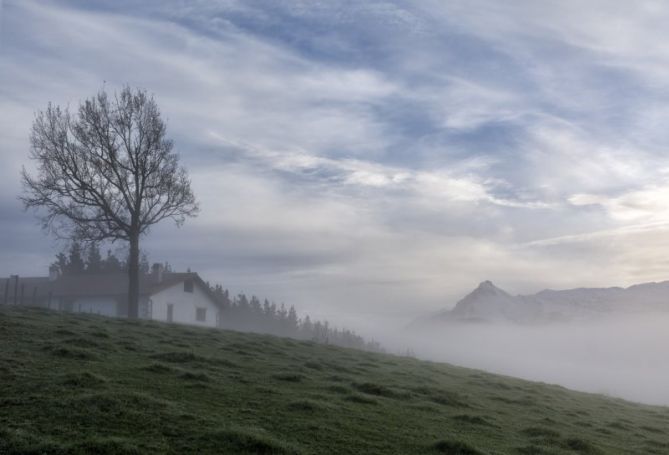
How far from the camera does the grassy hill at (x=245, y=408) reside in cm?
1220

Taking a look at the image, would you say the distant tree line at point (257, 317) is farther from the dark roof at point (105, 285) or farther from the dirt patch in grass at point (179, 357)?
the dirt patch in grass at point (179, 357)

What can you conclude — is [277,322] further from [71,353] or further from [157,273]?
[71,353]

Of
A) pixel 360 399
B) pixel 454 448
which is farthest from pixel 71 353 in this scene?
pixel 454 448

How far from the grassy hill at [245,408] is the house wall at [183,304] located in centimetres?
4576

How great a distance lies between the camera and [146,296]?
238 feet

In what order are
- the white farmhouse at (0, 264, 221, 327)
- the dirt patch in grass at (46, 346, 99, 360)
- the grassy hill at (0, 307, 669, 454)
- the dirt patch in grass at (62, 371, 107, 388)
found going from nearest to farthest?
the grassy hill at (0, 307, 669, 454)
the dirt patch in grass at (62, 371, 107, 388)
the dirt patch in grass at (46, 346, 99, 360)
the white farmhouse at (0, 264, 221, 327)

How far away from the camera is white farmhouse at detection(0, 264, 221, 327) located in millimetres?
74500

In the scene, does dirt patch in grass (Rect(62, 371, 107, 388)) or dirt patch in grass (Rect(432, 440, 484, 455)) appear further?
dirt patch in grass (Rect(62, 371, 107, 388))

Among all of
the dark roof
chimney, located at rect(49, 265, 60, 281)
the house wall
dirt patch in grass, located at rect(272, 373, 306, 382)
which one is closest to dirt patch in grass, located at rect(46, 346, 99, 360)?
dirt patch in grass, located at rect(272, 373, 306, 382)

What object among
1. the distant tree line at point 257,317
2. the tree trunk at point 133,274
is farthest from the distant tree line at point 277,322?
the tree trunk at point 133,274

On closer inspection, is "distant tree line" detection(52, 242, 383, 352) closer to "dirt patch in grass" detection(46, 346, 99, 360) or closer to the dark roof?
the dark roof

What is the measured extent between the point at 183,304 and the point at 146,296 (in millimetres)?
6902

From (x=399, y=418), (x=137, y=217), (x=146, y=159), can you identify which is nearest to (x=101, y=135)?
(x=146, y=159)

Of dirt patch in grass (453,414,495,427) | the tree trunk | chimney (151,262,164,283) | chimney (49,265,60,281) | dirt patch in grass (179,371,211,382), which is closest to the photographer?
dirt patch in grass (179,371,211,382)
